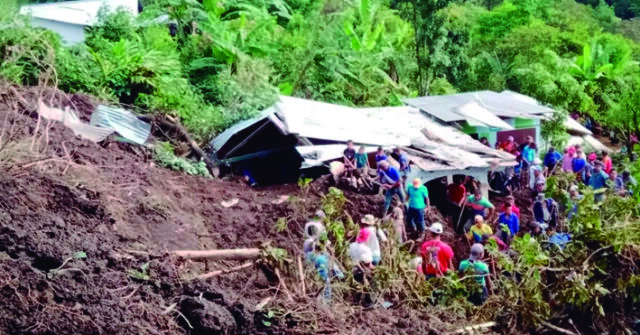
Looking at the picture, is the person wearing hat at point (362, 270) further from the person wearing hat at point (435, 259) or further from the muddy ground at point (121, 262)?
the person wearing hat at point (435, 259)

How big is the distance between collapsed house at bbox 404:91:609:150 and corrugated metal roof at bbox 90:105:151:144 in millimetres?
6411

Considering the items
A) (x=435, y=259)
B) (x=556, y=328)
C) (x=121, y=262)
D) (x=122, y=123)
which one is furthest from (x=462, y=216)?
(x=121, y=262)

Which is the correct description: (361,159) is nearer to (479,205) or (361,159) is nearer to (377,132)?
(377,132)

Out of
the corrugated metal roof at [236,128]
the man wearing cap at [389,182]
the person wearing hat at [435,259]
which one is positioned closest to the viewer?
the person wearing hat at [435,259]

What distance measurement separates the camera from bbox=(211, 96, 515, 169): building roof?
18.5 m

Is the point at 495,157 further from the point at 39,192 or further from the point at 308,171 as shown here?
the point at 39,192

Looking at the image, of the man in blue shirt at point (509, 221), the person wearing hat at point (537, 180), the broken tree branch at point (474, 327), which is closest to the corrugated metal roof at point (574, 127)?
the person wearing hat at point (537, 180)

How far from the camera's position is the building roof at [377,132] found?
18.5 meters

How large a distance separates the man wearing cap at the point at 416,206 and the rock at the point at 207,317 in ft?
20.9

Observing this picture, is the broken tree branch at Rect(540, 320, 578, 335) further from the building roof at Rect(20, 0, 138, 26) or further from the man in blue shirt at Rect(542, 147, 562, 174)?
the building roof at Rect(20, 0, 138, 26)

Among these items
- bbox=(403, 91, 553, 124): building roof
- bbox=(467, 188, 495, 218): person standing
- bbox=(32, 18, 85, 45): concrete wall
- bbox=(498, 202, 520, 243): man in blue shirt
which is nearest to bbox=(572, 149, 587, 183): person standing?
bbox=(403, 91, 553, 124): building roof

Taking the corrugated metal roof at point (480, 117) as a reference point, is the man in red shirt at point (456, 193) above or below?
above

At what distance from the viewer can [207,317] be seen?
9797 millimetres

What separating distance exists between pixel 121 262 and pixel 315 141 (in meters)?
9.53
